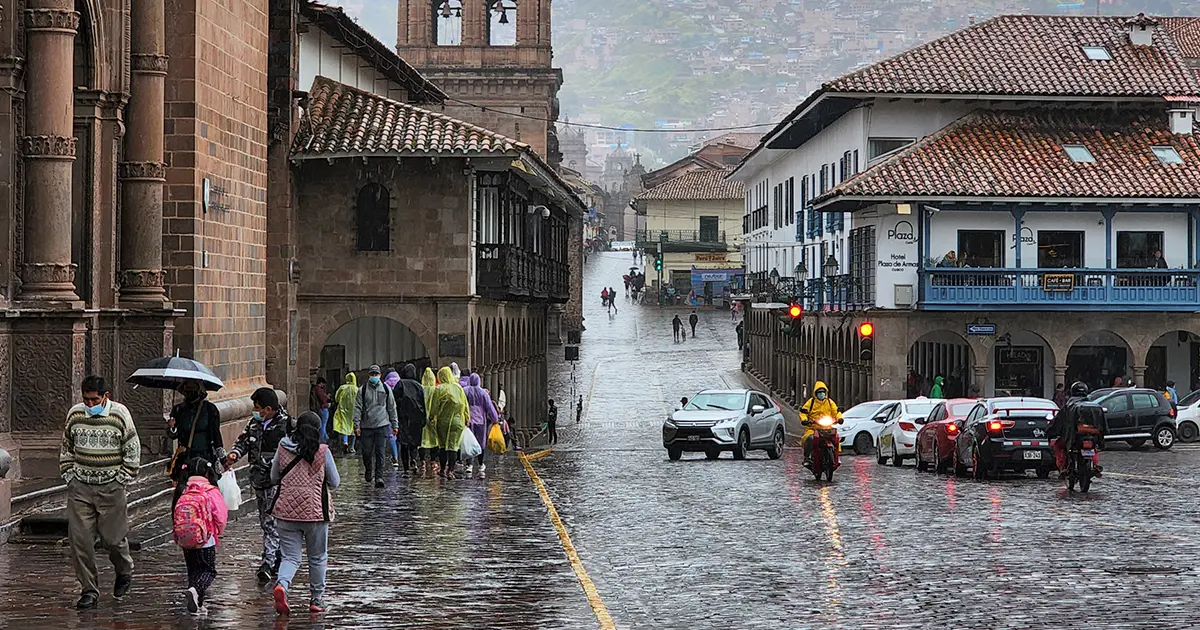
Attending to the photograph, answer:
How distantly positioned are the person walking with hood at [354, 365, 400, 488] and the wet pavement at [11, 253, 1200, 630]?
52 cm

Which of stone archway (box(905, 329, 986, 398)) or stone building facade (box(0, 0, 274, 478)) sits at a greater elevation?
stone building facade (box(0, 0, 274, 478))

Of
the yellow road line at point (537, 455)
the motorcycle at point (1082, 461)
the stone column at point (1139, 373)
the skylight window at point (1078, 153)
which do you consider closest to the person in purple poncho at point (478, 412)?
the yellow road line at point (537, 455)

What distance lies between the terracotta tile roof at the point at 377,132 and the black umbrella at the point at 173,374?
66.9 ft

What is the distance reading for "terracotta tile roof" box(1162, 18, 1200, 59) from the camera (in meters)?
68.6

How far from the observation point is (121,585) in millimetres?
13133

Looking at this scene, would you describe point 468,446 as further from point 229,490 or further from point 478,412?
A: point 229,490

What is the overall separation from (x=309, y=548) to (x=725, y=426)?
22.2 m

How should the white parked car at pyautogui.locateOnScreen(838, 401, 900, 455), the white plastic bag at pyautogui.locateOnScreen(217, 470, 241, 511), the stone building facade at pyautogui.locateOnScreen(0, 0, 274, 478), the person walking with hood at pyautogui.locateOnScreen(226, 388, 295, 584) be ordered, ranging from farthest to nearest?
the white parked car at pyautogui.locateOnScreen(838, 401, 900, 455), the stone building facade at pyautogui.locateOnScreen(0, 0, 274, 478), the person walking with hood at pyautogui.locateOnScreen(226, 388, 295, 584), the white plastic bag at pyautogui.locateOnScreen(217, 470, 241, 511)

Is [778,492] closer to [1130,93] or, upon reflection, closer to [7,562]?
[7,562]

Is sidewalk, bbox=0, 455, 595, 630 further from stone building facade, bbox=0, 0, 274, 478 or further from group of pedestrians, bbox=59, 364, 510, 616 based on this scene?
stone building facade, bbox=0, 0, 274, 478

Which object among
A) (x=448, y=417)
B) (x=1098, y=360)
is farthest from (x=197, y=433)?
(x=1098, y=360)

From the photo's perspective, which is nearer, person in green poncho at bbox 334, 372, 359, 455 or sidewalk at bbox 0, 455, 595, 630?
sidewalk at bbox 0, 455, 595, 630

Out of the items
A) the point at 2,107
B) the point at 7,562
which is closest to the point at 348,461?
the point at 2,107

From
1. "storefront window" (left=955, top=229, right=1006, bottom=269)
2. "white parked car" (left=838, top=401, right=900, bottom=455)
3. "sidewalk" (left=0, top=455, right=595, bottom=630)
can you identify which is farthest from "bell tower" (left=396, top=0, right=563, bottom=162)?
"sidewalk" (left=0, top=455, right=595, bottom=630)
